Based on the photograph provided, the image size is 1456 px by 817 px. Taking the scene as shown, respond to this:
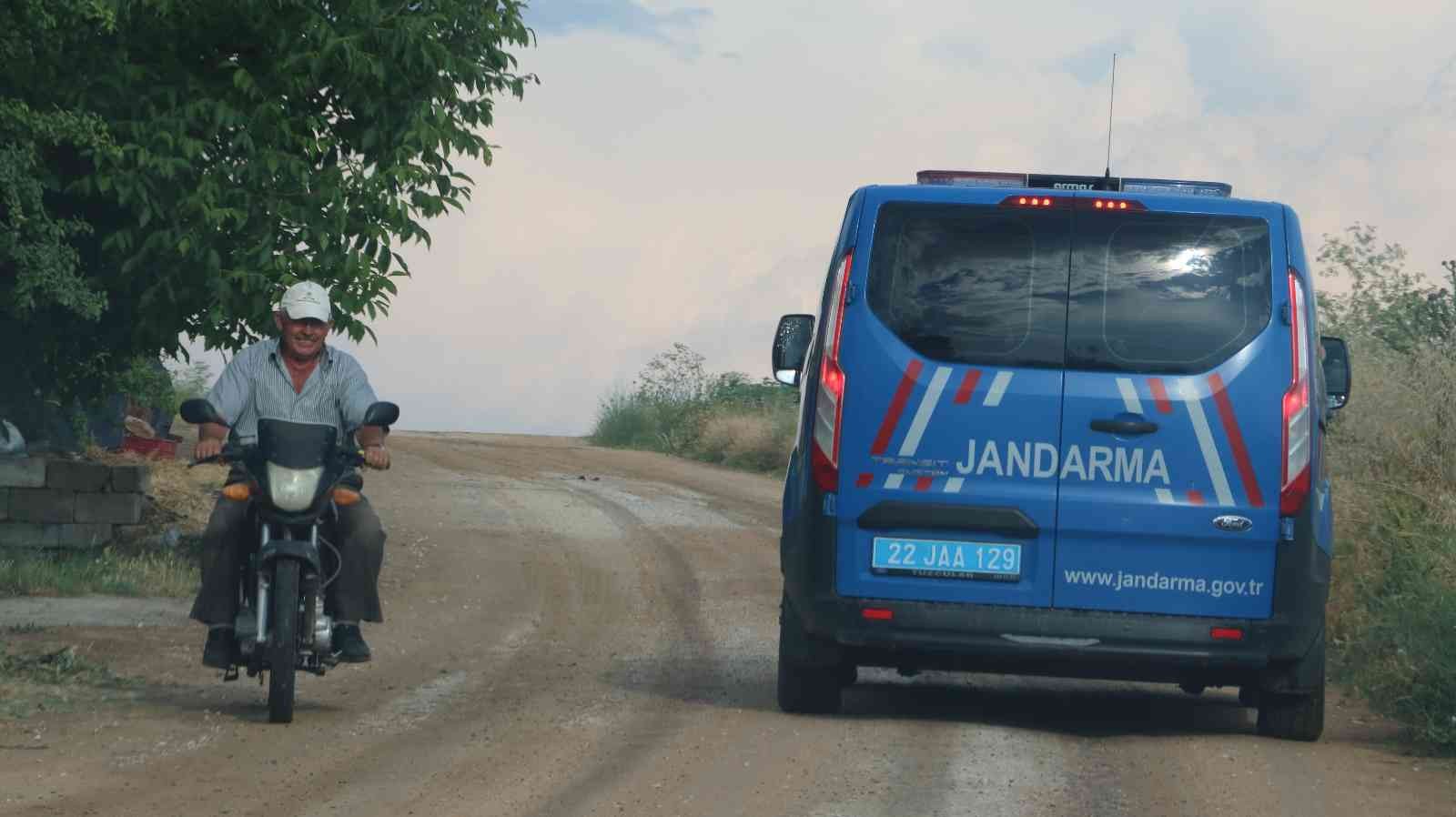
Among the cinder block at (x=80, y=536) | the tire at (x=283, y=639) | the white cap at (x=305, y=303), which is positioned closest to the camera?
the tire at (x=283, y=639)

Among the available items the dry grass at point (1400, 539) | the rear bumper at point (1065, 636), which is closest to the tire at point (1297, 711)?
the rear bumper at point (1065, 636)

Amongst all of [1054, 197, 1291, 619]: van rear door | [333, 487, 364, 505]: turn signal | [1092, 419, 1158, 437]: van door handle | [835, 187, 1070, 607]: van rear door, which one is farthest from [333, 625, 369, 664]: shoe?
[1092, 419, 1158, 437]: van door handle

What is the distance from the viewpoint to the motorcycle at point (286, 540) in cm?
836

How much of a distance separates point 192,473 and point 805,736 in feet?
40.8

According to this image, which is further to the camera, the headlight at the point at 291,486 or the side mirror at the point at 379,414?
the side mirror at the point at 379,414

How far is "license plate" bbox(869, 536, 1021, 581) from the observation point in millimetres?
8539

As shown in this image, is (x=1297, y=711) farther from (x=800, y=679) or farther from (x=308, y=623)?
(x=308, y=623)

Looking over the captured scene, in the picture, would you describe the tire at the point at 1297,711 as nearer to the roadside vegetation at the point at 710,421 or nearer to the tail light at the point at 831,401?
the tail light at the point at 831,401

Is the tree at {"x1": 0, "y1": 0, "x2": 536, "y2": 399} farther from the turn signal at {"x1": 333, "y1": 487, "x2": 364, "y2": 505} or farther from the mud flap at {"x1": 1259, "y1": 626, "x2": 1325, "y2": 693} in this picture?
the mud flap at {"x1": 1259, "y1": 626, "x2": 1325, "y2": 693}

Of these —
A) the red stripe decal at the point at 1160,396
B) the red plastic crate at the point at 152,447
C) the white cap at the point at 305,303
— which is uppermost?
the white cap at the point at 305,303

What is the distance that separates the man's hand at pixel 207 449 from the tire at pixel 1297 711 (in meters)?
4.72

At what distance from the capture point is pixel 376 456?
8.72 meters

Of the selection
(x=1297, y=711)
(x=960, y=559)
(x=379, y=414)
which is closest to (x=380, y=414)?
(x=379, y=414)

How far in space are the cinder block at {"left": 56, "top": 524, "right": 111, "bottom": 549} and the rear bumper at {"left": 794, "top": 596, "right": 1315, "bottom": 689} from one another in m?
9.21
